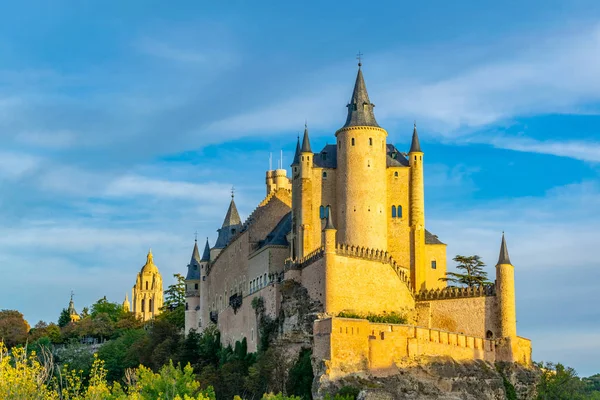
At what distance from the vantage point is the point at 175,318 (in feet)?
389

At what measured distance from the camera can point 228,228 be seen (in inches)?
4286

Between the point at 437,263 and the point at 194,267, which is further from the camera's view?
the point at 194,267

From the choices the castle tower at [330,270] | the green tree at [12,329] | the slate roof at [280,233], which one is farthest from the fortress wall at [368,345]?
the green tree at [12,329]

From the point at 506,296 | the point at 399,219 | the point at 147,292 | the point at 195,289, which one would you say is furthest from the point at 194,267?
the point at 147,292

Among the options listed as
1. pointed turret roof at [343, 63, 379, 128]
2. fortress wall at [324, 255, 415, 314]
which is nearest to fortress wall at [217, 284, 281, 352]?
fortress wall at [324, 255, 415, 314]

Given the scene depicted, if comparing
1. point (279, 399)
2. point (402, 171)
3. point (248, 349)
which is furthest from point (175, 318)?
point (279, 399)

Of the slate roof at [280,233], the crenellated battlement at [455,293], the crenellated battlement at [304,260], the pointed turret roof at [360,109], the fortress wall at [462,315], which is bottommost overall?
the fortress wall at [462,315]

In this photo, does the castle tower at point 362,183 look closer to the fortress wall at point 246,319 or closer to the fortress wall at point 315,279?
the fortress wall at point 315,279

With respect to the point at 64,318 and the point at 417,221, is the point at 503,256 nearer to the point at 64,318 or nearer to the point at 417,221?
the point at 417,221

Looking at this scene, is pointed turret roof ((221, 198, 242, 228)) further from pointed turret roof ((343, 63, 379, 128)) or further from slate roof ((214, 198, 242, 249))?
pointed turret roof ((343, 63, 379, 128))

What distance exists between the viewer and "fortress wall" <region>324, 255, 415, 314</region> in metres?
75.7

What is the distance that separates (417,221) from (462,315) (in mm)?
8469

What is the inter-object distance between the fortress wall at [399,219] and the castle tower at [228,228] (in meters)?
26.0

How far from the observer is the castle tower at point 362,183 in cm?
8219
